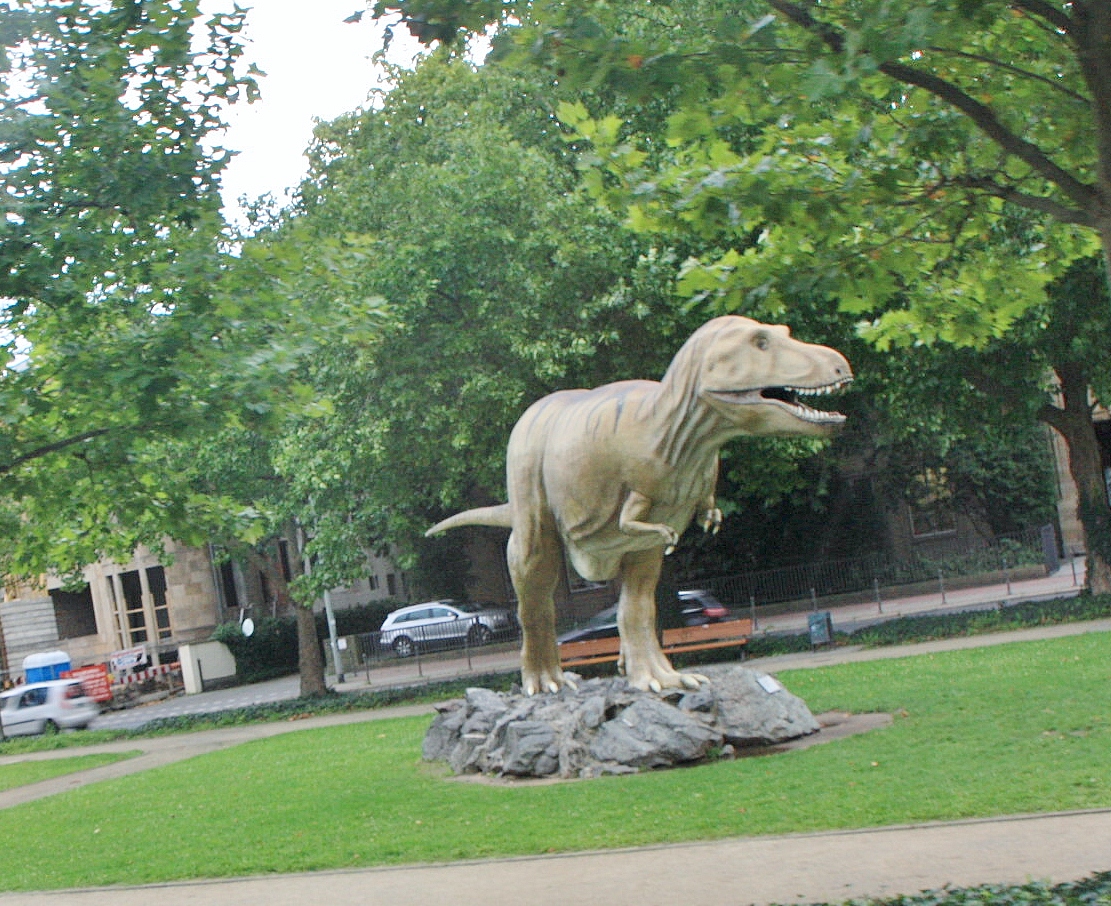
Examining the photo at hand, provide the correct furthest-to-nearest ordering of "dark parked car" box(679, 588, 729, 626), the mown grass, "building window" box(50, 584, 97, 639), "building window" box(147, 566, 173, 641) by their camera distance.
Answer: "building window" box(50, 584, 97, 639) → "building window" box(147, 566, 173, 641) → "dark parked car" box(679, 588, 729, 626) → the mown grass

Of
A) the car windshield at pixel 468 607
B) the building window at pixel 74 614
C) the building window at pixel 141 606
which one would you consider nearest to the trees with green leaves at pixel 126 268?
the car windshield at pixel 468 607

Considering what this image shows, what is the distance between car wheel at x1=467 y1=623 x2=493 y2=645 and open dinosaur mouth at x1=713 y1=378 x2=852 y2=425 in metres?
28.0

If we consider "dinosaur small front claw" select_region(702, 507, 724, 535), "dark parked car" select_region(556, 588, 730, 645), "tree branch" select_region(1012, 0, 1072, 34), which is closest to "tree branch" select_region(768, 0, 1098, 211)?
"tree branch" select_region(1012, 0, 1072, 34)

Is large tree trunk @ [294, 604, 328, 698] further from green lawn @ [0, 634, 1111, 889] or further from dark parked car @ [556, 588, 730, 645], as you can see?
green lawn @ [0, 634, 1111, 889]

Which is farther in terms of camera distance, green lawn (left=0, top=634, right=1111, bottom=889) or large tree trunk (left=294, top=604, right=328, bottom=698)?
large tree trunk (left=294, top=604, right=328, bottom=698)

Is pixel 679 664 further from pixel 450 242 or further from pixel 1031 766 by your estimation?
pixel 1031 766

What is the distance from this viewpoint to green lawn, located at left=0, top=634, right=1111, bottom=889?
1037 cm

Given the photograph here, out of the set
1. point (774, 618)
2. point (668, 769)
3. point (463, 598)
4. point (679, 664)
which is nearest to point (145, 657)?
point (463, 598)

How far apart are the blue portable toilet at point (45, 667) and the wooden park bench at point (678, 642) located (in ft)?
74.8

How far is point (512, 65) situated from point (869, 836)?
18.6 feet

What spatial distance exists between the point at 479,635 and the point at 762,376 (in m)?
28.9

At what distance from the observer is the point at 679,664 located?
1024 inches

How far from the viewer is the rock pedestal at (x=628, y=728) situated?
13.8 m

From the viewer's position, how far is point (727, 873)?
871 cm
